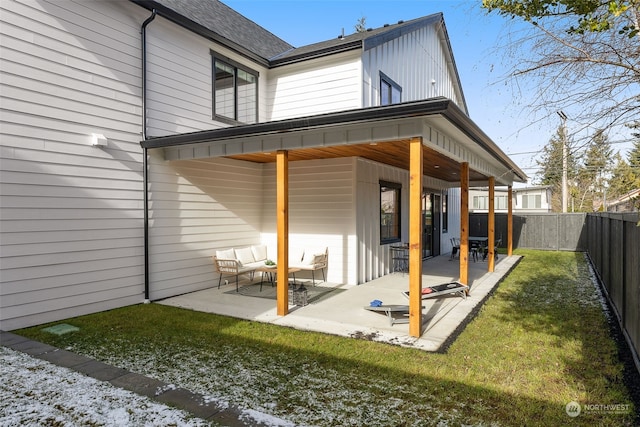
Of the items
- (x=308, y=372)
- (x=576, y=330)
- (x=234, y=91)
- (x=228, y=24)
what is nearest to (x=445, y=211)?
(x=234, y=91)

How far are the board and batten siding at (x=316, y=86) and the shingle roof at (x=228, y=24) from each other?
35.1 inches

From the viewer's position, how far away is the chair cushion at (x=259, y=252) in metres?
8.60

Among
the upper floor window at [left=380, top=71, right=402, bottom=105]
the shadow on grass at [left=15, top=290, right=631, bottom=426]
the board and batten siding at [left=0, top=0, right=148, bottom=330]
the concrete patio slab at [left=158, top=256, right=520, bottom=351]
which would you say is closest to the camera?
the shadow on grass at [left=15, top=290, right=631, bottom=426]

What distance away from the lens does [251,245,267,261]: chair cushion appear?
8.60 meters

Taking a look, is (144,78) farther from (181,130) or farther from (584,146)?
(584,146)

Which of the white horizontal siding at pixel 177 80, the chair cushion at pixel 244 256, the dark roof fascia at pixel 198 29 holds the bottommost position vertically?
the chair cushion at pixel 244 256

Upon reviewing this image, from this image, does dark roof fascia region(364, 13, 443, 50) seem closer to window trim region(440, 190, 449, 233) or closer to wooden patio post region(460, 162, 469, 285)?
wooden patio post region(460, 162, 469, 285)

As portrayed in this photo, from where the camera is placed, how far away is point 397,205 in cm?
1012

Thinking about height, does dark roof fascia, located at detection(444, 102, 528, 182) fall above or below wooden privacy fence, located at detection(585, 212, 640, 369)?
above

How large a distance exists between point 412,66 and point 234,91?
580cm

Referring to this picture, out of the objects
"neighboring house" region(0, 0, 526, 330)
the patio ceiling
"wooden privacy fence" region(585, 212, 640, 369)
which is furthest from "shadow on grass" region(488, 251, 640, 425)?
the patio ceiling

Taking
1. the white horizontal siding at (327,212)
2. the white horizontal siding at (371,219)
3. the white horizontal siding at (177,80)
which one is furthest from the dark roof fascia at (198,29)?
the white horizontal siding at (371,219)

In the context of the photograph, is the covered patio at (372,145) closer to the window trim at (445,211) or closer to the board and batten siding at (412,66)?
the board and batten siding at (412,66)

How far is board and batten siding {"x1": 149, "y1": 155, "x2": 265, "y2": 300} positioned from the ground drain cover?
5.27ft
